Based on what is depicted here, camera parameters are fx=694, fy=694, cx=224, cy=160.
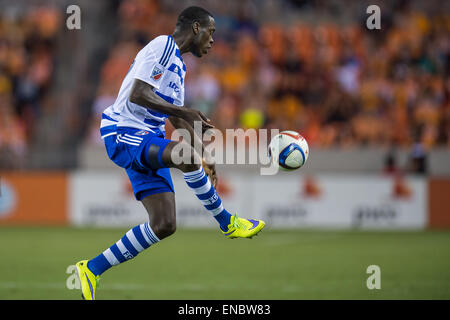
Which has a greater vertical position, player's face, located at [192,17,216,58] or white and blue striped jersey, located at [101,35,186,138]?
player's face, located at [192,17,216,58]

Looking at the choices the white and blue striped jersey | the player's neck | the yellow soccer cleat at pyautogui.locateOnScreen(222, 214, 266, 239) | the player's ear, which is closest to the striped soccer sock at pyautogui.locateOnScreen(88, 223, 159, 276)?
the yellow soccer cleat at pyautogui.locateOnScreen(222, 214, 266, 239)

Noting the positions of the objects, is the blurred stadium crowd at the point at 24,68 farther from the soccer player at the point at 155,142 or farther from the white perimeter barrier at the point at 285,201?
the soccer player at the point at 155,142

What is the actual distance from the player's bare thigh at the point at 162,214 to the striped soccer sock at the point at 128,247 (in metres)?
0.07

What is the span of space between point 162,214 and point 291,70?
11890 millimetres

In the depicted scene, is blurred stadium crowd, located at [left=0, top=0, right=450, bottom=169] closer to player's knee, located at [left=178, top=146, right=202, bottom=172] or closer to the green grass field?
the green grass field

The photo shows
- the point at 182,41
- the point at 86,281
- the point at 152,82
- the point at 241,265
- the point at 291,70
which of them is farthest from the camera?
the point at 291,70

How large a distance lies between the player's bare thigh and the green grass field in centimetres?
130

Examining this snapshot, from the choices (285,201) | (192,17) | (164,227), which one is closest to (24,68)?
(285,201)

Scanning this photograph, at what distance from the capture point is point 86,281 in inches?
232

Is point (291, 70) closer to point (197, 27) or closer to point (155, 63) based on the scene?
point (197, 27)

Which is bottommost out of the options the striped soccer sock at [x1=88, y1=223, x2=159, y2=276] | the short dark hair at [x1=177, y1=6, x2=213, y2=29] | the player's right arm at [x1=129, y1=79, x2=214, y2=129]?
the striped soccer sock at [x1=88, y1=223, x2=159, y2=276]

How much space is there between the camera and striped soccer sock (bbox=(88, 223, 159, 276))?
5.88 m

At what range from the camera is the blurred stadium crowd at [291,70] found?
16125mm

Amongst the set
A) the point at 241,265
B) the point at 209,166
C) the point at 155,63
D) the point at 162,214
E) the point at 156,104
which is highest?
the point at 155,63
